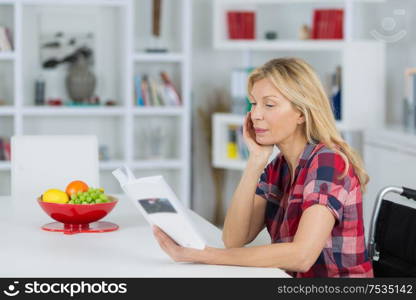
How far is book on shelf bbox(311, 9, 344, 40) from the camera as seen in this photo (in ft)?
16.8

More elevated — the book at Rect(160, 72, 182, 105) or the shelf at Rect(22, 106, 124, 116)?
the book at Rect(160, 72, 182, 105)

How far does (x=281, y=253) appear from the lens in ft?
6.75

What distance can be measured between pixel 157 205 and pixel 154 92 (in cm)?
360

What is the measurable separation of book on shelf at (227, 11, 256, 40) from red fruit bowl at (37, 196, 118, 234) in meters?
3.01

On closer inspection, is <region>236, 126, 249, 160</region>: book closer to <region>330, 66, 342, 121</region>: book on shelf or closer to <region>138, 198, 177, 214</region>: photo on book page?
<region>330, 66, 342, 121</region>: book on shelf

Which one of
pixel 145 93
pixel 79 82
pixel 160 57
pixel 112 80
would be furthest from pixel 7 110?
pixel 160 57

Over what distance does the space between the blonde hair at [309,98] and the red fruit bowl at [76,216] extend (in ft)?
2.27

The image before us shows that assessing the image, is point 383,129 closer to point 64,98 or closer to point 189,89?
point 189,89

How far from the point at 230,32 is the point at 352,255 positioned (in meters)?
3.44

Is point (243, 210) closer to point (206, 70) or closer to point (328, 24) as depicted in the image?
point (328, 24)

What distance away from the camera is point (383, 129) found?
4836 mm

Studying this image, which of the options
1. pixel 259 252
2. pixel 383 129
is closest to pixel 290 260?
pixel 259 252

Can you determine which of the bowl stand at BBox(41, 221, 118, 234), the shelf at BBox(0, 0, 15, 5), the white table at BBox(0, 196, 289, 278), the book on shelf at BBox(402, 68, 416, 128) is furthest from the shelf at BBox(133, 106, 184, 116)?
the bowl stand at BBox(41, 221, 118, 234)

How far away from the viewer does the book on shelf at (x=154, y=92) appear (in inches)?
219
